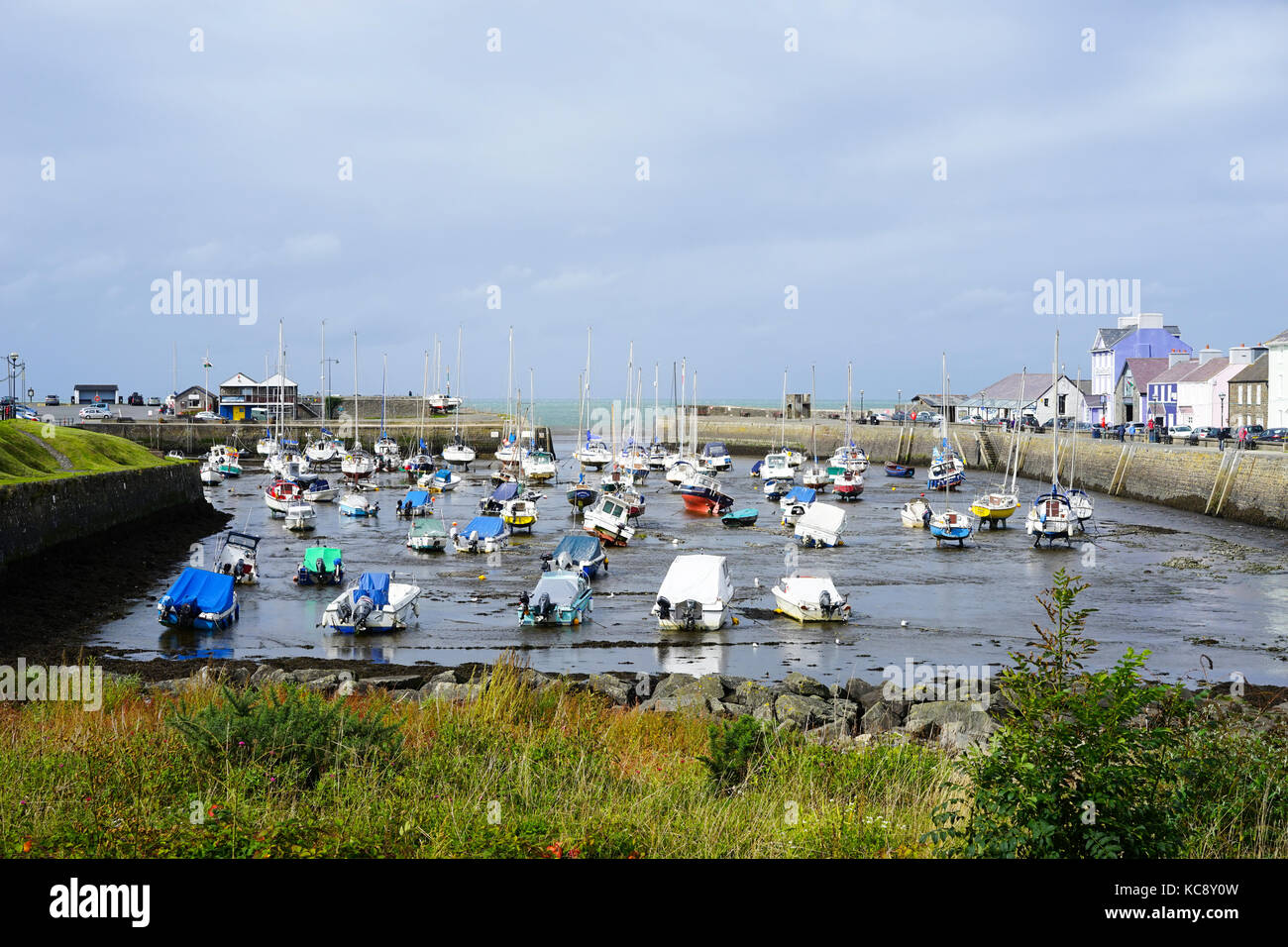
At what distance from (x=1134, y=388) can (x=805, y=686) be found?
87.6 metres

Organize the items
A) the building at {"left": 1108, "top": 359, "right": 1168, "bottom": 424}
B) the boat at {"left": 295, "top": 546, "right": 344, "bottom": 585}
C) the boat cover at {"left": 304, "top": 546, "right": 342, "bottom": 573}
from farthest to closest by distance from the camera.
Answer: the building at {"left": 1108, "top": 359, "right": 1168, "bottom": 424} → the boat cover at {"left": 304, "top": 546, "right": 342, "bottom": 573} → the boat at {"left": 295, "top": 546, "right": 344, "bottom": 585}

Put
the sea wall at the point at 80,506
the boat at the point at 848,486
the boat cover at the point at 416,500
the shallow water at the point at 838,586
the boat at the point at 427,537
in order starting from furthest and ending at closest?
the boat at the point at 848,486 < the boat cover at the point at 416,500 < the boat at the point at 427,537 < the sea wall at the point at 80,506 < the shallow water at the point at 838,586

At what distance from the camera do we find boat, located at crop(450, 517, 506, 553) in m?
44.3

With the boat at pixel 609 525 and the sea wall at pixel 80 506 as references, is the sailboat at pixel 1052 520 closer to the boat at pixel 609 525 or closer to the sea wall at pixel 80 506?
the boat at pixel 609 525

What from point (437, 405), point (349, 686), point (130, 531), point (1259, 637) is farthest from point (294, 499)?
point (437, 405)

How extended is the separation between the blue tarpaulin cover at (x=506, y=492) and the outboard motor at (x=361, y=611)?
87.1 feet

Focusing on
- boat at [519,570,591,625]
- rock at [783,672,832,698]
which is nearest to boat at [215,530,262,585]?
boat at [519,570,591,625]

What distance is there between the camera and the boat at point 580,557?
3722 centimetres

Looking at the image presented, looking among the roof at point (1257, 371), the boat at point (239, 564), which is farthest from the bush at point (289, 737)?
the roof at point (1257, 371)

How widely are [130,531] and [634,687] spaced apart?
29.1 meters

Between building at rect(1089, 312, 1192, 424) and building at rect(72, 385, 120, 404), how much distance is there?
122 metres

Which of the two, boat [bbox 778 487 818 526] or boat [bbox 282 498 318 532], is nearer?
boat [bbox 282 498 318 532]

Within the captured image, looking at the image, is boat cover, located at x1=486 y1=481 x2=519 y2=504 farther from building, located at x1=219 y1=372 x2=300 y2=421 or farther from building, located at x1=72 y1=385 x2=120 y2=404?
building, located at x1=72 y1=385 x2=120 y2=404
